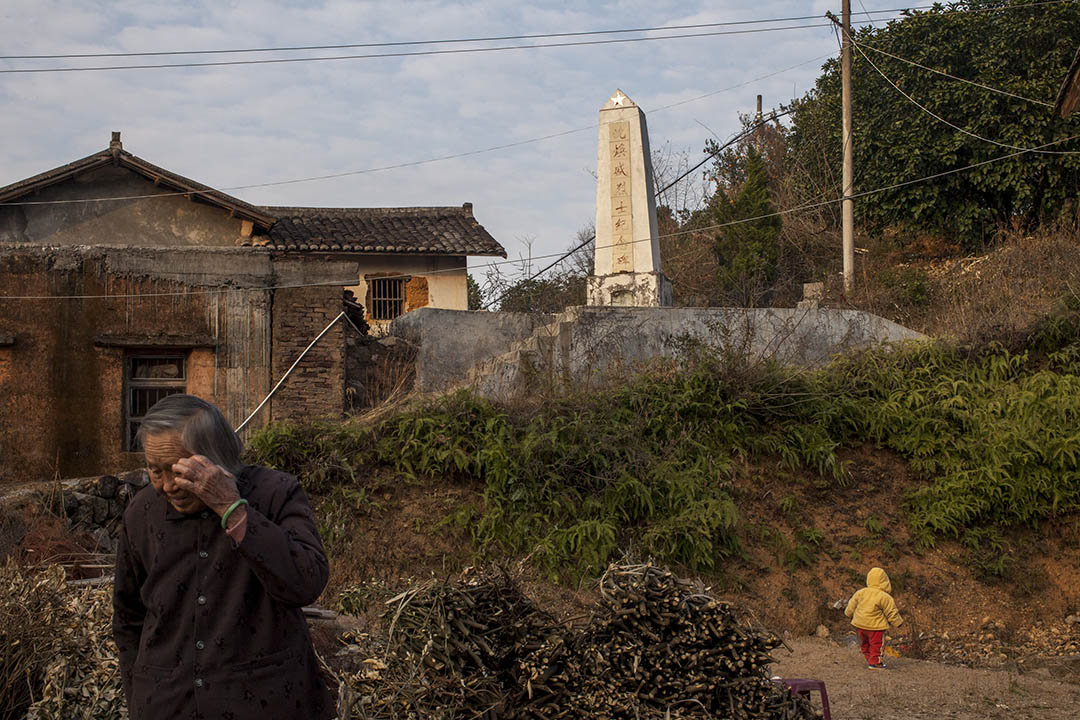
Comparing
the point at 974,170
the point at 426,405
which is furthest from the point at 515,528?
the point at 974,170

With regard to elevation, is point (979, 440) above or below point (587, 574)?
above

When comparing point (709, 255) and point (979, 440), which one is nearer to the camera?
point (979, 440)

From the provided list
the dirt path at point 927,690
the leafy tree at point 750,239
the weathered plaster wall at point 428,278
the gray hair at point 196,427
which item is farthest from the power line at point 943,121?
the gray hair at point 196,427

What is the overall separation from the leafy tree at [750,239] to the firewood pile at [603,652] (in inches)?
590

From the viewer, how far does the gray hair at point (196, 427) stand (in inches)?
113

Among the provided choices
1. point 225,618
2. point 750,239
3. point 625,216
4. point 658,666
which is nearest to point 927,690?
point 658,666

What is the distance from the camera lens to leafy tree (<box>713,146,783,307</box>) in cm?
2011

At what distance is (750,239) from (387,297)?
8.57 m

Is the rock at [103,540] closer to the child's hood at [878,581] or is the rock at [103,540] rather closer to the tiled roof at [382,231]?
the child's hood at [878,581]

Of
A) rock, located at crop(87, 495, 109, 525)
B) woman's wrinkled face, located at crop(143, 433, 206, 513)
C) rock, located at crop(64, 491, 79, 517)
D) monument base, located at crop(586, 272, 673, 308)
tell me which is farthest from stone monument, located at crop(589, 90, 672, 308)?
woman's wrinkled face, located at crop(143, 433, 206, 513)

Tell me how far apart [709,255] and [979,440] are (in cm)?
1277

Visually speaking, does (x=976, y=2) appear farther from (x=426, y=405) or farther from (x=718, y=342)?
(x=426, y=405)

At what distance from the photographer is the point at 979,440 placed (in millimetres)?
11469

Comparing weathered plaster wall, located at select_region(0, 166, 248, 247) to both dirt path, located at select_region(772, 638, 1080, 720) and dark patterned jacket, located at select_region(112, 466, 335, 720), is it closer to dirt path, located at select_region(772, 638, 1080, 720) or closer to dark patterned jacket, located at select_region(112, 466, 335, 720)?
dirt path, located at select_region(772, 638, 1080, 720)
